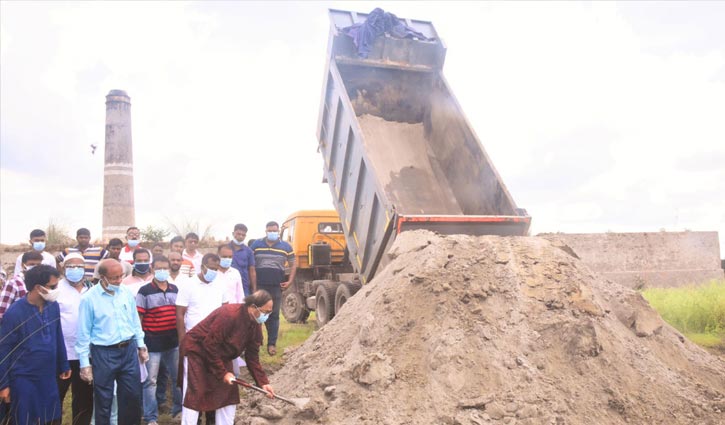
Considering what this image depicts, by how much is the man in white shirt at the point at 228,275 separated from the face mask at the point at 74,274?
138 cm

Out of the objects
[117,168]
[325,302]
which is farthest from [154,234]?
[325,302]

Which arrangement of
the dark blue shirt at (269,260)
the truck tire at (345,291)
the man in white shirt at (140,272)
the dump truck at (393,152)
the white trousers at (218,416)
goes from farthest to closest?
the truck tire at (345,291)
the dump truck at (393,152)
the dark blue shirt at (269,260)
the man in white shirt at (140,272)
the white trousers at (218,416)

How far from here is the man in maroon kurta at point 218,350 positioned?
4559mm

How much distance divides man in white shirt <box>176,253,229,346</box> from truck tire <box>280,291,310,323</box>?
6897 millimetres

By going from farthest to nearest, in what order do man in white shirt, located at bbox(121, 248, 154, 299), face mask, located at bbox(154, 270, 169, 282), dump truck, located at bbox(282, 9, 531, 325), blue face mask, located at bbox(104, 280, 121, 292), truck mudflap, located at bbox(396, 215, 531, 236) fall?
1. dump truck, located at bbox(282, 9, 531, 325)
2. truck mudflap, located at bbox(396, 215, 531, 236)
3. man in white shirt, located at bbox(121, 248, 154, 299)
4. face mask, located at bbox(154, 270, 169, 282)
5. blue face mask, located at bbox(104, 280, 121, 292)

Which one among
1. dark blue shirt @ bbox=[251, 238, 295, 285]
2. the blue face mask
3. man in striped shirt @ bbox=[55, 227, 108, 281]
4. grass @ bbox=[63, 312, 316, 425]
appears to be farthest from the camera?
dark blue shirt @ bbox=[251, 238, 295, 285]

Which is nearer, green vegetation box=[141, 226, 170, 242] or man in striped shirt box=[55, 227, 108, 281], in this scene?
man in striped shirt box=[55, 227, 108, 281]

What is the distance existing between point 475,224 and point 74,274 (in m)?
4.98

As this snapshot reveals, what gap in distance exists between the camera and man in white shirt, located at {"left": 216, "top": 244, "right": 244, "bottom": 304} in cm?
641

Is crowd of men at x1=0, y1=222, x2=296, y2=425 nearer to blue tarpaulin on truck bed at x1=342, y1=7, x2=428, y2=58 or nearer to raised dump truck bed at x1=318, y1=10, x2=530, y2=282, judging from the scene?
raised dump truck bed at x1=318, y1=10, x2=530, y2=282

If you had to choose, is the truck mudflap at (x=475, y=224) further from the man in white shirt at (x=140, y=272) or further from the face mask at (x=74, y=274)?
the face mask at (x=74, y=274)

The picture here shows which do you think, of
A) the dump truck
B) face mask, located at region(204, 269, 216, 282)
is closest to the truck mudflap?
the dump truck

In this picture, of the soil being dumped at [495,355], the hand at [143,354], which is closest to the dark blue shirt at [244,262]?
the soil being dumped at [495,355]

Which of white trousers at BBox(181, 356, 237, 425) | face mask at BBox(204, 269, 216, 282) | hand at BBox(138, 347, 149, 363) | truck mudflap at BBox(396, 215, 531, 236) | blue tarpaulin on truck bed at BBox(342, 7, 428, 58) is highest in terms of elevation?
blue tarpaulin on truck bed at BBox(342, 7, 428, 58)
